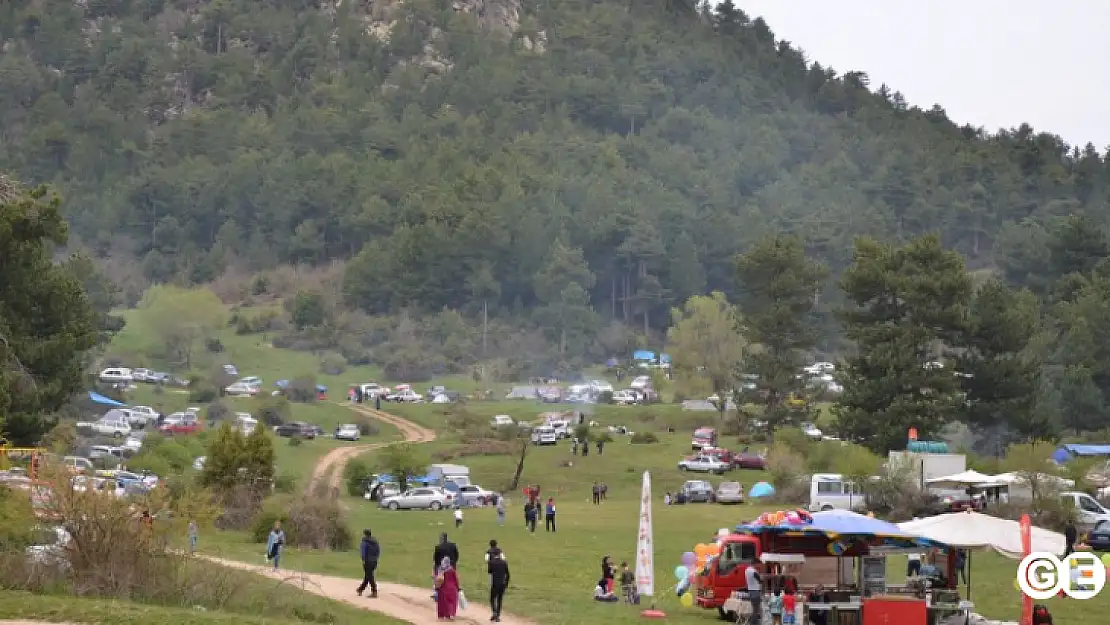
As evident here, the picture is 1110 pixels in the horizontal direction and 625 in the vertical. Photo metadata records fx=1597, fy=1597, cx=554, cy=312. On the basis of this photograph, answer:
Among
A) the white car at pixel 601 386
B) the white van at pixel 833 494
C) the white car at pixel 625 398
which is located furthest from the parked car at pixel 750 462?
→ the white car at pixel 601 386

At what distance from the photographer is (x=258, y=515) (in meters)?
37.8

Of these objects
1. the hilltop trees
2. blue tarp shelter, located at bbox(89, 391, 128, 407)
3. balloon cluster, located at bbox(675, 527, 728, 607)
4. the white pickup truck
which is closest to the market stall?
balloon cluster, located at bbox(675, 527, 728, 607)

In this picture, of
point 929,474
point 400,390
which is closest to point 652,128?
point 400,390

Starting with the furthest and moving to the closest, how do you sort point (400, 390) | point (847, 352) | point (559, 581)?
point (847, 352) → point (400, 390) → point (559, 581)

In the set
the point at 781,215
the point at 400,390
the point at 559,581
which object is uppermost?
the point at 781,215

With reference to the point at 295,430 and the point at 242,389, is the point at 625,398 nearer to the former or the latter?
the point at 242,389

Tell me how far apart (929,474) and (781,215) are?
11163cm

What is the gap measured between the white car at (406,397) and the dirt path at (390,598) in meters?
62.1

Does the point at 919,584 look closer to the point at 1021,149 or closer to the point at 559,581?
the point at 559,581

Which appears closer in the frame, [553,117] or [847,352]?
[847,352]

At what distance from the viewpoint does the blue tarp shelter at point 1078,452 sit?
57.0 meters

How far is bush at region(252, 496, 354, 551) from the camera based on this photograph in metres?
34.8

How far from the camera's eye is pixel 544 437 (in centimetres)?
7006

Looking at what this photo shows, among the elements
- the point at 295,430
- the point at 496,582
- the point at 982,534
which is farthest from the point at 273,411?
the point at 496,582
